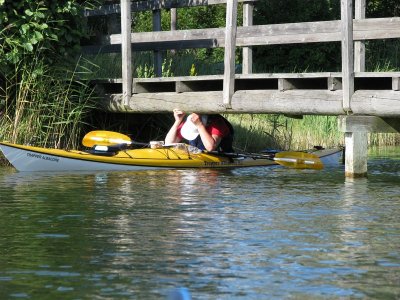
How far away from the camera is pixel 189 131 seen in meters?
15.5

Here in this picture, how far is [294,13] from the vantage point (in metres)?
25.2

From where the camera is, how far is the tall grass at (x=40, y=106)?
15.4 meters

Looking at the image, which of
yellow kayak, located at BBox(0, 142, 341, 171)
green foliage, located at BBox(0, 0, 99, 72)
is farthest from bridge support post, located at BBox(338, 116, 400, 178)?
green foliage, located at BBox(0, 0, 99, 72)

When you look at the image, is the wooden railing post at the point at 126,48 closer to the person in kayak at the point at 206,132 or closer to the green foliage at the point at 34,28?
the green foliage at the point at 34,28

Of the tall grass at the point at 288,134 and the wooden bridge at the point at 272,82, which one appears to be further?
the tall grass at the point at 288,134

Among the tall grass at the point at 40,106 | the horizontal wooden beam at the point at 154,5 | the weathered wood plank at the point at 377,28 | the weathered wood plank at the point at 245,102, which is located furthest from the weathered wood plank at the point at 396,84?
the tall grass at the point at 40,106

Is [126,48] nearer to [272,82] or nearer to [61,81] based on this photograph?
[61,81]

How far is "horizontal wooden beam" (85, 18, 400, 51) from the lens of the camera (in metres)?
12.6

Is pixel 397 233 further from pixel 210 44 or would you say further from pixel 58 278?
pixel 210 44

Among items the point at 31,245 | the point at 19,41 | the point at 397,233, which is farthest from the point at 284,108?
the point at 31,245

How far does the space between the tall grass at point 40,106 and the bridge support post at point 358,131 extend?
419 centimetres

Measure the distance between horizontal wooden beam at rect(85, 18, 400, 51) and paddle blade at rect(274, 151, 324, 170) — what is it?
168 centimetres

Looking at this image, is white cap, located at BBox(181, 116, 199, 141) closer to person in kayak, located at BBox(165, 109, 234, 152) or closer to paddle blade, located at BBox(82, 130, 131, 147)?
person in kayak, located at BBox(165, 109, 234, 152)

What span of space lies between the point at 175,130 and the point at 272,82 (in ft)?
5.23
